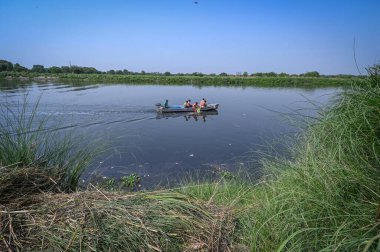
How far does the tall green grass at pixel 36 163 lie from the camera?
10.5ft

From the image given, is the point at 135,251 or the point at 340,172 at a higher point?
the point at 340,172

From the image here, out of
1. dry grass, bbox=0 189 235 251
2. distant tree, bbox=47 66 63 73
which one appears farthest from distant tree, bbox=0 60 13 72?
dry grass, bbox=0 189 235 251

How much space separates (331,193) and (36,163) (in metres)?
3.59

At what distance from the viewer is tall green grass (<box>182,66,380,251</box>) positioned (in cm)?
226

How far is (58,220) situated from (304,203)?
2.35 meters

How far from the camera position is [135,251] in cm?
258

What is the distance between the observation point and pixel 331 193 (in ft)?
8.39

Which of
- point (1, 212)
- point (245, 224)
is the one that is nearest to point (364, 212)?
point (245, 224)

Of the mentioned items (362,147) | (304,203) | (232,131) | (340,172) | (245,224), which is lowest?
(232,131)

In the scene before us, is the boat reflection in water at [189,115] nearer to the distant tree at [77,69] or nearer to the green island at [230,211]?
the green island at [230,211]

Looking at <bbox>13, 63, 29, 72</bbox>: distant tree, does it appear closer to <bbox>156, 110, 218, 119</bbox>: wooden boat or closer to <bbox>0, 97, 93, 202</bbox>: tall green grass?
<bbox>156, 110, 218, 119</bbox>: wooden boat

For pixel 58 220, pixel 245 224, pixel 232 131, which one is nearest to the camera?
pixel 58 220

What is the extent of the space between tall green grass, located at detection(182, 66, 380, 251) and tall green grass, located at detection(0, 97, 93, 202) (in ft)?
7.87

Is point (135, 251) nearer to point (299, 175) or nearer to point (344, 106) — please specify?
point (299, 175)
